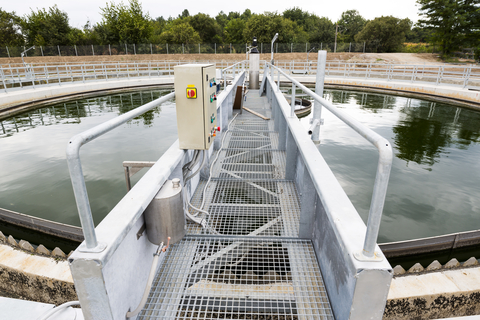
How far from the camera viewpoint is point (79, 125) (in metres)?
9.98

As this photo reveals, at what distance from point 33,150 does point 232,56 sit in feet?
104

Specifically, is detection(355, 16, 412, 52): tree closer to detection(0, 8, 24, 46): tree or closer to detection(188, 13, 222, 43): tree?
detection(188, 13, 222, 43): tree

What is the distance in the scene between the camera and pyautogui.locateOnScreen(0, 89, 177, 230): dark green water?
5141 millimetres

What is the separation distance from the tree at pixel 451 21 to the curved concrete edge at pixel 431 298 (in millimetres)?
42847

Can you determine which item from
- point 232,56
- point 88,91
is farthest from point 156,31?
point 88,91

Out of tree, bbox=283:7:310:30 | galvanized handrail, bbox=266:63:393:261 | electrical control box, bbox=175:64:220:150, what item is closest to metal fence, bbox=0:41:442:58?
tree, bbox=283:7:310:30

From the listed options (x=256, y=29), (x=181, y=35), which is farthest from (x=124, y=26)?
(x=256, y=29)

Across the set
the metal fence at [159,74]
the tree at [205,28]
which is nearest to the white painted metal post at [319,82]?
the metal fence at [159,74]

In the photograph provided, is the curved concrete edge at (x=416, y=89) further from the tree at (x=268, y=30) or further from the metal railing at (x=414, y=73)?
the tree at (x=268, y=30)

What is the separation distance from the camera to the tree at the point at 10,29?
41.9 metres

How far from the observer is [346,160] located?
24.1 feet

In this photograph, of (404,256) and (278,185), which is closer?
(404,256)

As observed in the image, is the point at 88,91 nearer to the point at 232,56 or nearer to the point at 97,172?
the point at 97,172

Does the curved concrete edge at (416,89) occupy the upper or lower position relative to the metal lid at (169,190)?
lower
